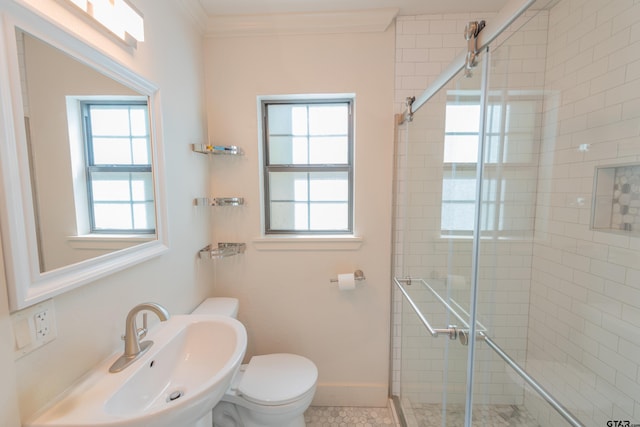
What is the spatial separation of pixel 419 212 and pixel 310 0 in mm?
1448

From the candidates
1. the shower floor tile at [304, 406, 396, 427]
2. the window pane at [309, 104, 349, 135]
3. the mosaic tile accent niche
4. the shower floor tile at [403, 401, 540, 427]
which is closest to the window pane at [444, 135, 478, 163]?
the mosaic tile accent niche

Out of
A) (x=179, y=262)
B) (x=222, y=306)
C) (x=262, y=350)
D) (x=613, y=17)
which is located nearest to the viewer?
(x=613, y=17)

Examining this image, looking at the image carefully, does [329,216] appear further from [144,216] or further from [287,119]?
[144,216]

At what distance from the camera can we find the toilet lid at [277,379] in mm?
1391

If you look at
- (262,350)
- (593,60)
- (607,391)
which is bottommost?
(262,350)

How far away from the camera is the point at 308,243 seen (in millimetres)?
1842

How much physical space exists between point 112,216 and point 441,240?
157 centimetres

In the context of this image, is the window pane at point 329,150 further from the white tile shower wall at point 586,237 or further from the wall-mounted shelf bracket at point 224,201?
the white tile shower wall at point 586,237

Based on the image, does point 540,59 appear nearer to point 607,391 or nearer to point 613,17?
point 613,17

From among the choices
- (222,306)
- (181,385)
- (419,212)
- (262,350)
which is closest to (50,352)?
(181,385)

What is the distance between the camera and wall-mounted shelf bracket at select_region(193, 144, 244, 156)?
1.59m

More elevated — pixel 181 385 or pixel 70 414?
pixel 70 414

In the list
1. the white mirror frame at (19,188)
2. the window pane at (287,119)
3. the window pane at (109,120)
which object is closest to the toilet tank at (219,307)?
the white mirror frame at (19,188)

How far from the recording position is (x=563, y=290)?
122 cm
